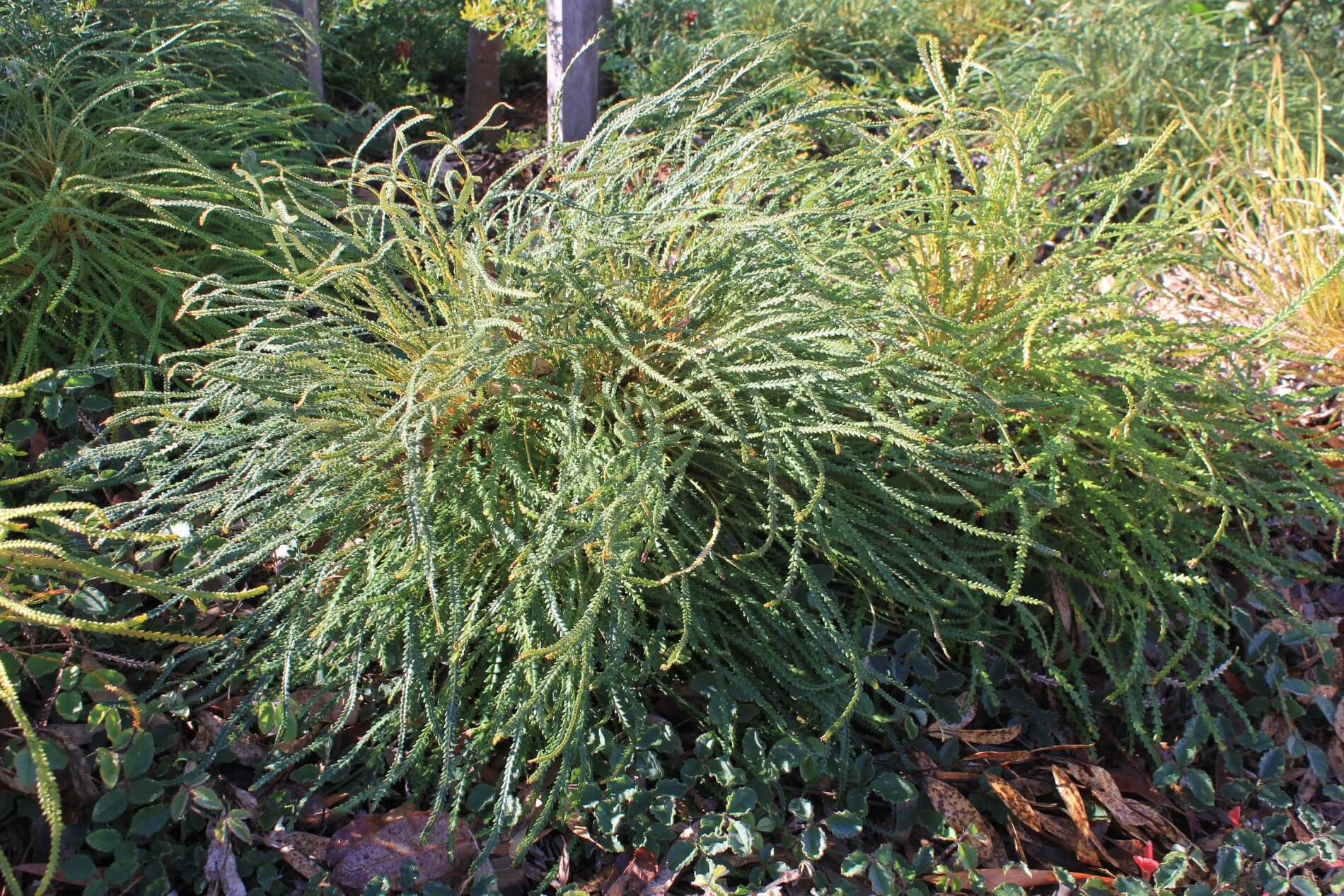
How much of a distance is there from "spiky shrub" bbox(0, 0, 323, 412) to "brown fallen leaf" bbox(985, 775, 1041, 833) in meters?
1.86

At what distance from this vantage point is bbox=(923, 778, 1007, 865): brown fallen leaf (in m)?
1.80

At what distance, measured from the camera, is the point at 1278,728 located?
215cm

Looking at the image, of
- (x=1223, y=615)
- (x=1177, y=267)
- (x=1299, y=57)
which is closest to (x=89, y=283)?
(x=1223, y=615)

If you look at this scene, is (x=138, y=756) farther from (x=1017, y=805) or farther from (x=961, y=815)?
(x=1017, y=805)

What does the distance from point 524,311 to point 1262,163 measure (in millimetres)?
2498

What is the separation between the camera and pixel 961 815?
1.83 meters

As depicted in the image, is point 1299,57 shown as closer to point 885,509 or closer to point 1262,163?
point 1262,163

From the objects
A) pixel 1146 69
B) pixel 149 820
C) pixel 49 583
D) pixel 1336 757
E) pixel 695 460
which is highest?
pixel 1146 69

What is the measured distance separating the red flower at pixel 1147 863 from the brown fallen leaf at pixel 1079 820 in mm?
60

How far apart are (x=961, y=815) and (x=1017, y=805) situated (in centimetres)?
11

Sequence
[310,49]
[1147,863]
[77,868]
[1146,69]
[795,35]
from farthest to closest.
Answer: [795,35] < [1146,69] < [310,49] < [1147,863] < [77,868]

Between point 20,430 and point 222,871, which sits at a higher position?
point 20,430

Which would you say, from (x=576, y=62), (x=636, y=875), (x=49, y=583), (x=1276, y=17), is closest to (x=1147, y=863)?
(x=636, y=875)

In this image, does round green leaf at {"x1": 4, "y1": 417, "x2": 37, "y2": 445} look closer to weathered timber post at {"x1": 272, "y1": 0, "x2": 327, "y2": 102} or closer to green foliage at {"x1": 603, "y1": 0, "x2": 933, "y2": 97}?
weathered timber post at {"x1": 272, "y1": 0, "x2": 327, "y2": 102}
